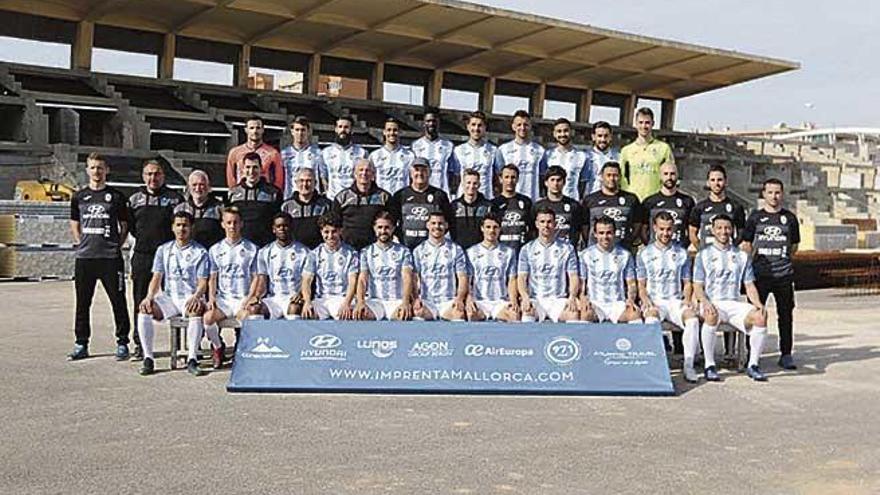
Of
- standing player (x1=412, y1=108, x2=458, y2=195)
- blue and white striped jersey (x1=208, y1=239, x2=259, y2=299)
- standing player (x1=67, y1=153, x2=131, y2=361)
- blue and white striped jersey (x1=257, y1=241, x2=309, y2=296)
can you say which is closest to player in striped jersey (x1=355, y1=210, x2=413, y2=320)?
blue and white striped jersey (x1=257, y1=241, x2=309, y2=296)

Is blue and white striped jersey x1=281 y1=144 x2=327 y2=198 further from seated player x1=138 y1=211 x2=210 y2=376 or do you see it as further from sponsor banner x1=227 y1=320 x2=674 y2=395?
sponsor banner x1=227 y1=320 x2=674 y2=395

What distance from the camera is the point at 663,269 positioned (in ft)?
29.9

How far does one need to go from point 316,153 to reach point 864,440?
6.00 meters

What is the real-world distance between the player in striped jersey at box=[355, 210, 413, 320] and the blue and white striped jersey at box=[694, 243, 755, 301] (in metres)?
2.67

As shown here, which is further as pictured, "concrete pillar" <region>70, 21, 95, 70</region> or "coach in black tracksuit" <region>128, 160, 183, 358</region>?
"concrete pillar" <region>70, 21, 95, 70</region>

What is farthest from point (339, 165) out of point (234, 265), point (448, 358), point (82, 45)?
point (82, 45)

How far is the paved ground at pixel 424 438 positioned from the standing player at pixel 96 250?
43 centimetres

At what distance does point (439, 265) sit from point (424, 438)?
116 inches

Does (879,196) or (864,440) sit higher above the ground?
(879,196)

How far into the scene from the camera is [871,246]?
2942 cm

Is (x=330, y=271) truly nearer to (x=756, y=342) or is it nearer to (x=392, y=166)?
(x=392, y=166)

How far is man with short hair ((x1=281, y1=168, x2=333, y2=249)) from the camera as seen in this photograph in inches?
367

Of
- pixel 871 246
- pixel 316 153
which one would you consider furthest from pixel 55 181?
pixel 871 246

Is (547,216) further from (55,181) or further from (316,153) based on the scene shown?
(55,181)
